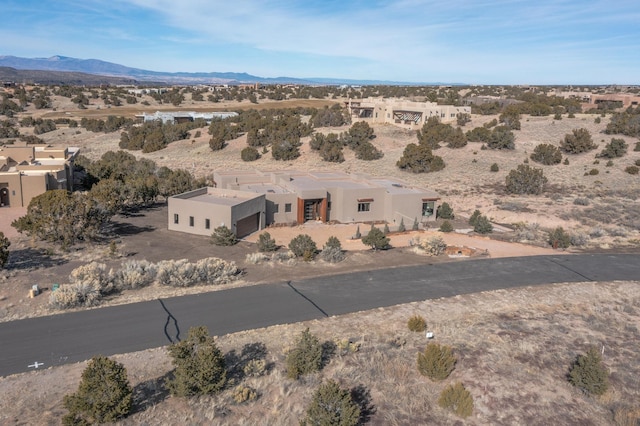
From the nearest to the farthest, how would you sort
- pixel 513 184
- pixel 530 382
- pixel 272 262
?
pixel 530 382 < pixel 272 262 < pixel 513 184

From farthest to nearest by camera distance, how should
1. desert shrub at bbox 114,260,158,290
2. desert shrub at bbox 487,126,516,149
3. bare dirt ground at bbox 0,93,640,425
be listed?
desert shrub at bbox 487,126,516,149 < desert shrub at bbox 114,260,158,290 < bare dirt ground at bbox 0,93,640,425

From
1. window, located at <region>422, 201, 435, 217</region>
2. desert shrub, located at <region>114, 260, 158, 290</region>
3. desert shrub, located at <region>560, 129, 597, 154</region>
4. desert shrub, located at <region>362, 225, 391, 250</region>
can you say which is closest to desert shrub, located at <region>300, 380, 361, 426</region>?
desert shrub, located at <region>114, 260, 158, 290</region>

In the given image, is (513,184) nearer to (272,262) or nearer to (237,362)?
(272,262)

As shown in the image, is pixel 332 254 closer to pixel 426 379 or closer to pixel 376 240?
pixel 376 240

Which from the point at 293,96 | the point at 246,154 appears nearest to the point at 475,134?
the point at 246,154

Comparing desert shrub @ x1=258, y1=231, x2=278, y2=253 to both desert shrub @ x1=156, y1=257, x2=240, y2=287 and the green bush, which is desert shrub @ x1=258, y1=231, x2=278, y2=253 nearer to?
the green bush
